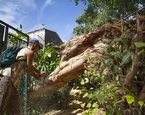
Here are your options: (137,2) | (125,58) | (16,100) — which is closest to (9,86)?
(16,100)

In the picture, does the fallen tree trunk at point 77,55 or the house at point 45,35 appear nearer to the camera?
the fallen tree trunk at point 77,55

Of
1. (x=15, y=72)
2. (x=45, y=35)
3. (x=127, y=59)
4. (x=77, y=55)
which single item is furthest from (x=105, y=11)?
(x=127, y=59)

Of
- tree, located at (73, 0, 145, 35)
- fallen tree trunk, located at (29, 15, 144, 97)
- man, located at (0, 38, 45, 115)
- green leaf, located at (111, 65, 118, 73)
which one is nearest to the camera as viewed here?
green leaf, located at (111, 65, 118, 73)

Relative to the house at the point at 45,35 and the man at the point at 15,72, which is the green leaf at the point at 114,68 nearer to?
the man at the point at 15,72

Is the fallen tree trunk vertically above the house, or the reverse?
the house

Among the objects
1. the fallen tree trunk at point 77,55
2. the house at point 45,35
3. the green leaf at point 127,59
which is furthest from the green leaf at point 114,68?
the house at point 45,35

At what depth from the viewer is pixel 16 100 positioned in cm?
405

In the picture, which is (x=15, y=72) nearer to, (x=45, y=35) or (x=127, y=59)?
(x=127, y=59)

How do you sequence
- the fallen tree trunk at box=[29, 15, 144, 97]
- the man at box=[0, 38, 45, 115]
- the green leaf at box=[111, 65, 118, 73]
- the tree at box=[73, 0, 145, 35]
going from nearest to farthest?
1. the green leaf at box=[111, 65, 118, 73]
2. the man at box=[0, 38, 45, 115]
3. the fallen tree trunk at box=[29, 15, 144, 97]
4. the tree at box=[73, 0, 145, 35]

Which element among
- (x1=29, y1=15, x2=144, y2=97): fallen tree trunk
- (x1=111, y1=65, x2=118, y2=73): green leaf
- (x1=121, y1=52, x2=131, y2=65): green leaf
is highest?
(x1=29, y1=15, x2=144, y2=97): fallen tree trunk

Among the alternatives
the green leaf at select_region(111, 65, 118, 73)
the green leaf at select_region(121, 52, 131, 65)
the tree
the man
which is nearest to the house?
the tree

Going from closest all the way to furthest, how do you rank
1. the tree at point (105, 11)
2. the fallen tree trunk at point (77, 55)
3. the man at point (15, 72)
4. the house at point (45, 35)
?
the man at point (15, 72) → the fallen tree trunk at point (77, 55) → the tree at point (105, 11) → the house at point (45, 35)

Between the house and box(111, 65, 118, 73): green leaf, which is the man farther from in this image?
the house

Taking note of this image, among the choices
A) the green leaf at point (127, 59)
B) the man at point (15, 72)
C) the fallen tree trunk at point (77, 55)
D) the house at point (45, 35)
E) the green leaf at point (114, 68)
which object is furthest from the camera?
the house at point (45, 35)
